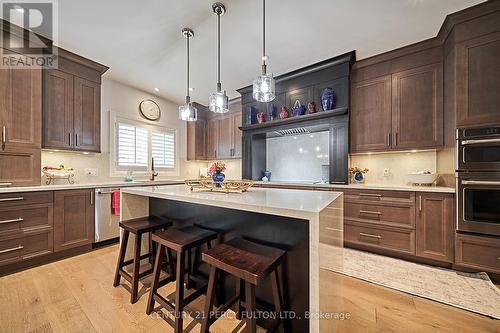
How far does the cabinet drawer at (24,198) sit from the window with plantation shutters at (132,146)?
1.36 metres

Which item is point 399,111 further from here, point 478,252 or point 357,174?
point 478,252

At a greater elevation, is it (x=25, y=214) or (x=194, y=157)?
(x=194, y=157)

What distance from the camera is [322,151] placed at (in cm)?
354

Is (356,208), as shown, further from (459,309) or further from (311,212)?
(311,212)

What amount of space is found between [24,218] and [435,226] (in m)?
4.65

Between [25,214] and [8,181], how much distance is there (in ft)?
1.43

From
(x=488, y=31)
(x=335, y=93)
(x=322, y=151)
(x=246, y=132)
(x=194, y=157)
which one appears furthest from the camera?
(x=194, y=157)

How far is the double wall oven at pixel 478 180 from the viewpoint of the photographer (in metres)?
1.92

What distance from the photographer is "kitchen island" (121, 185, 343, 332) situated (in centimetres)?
90

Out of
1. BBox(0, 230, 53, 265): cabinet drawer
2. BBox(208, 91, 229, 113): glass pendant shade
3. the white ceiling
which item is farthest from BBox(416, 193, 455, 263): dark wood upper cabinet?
A: BBox(0, 230, 53, 265): cabinet drawer

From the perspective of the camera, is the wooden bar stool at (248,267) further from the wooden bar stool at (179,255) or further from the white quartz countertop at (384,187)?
the white quartz countertop at (384,187)

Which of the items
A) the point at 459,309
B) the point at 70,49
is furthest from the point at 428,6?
the point at 70,49

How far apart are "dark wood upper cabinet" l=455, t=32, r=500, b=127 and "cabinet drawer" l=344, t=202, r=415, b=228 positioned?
43.7 inches

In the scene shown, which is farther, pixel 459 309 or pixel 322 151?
pixel 322 151
